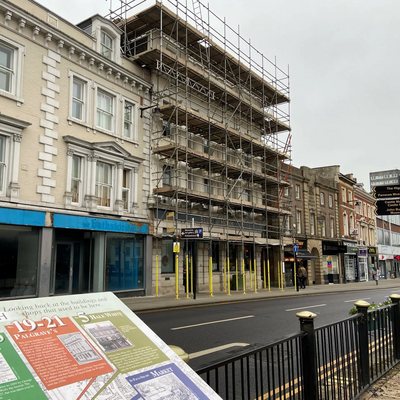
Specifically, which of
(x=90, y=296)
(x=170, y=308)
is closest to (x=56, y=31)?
(x=170, y=308)

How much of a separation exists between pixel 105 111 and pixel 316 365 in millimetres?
16939

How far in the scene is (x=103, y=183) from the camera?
60.1 ft

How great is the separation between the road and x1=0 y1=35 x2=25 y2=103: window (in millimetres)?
9913

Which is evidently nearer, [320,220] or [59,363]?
[59,363]

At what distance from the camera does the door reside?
16.2 meters

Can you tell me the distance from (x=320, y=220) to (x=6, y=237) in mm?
31842

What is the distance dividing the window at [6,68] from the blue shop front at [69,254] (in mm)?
4912

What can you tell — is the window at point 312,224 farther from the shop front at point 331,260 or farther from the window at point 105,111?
the window at point 105,111

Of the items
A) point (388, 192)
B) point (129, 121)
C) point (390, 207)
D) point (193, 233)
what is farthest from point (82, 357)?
point (390, 207)

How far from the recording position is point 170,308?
15.1m

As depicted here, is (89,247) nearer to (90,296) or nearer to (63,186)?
(63,186)

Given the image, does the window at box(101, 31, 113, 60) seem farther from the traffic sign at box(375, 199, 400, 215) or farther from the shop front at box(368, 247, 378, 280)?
the shop front at box(368, 247, 378, 280)

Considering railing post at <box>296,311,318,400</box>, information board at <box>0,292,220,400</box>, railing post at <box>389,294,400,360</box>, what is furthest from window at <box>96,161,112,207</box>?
information board at <box>0,292,220,400</box>

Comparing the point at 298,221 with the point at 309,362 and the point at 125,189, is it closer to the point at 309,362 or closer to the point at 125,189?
the point at 125,189
